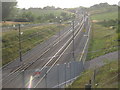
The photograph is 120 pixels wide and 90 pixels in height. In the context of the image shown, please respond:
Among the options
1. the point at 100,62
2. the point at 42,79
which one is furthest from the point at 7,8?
the point at 42,79

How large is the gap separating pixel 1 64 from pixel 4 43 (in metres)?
2.38

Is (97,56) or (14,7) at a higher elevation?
(14,7)

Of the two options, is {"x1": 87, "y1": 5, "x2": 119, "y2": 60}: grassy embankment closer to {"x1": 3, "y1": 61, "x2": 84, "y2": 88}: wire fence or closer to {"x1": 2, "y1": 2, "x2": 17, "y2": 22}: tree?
{"x1": 3, "y1": 61, "x2": 84, "y2": 88}: wire fence

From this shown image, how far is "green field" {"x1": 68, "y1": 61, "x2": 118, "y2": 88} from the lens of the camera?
437 centimetres

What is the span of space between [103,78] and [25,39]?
7.20 metres

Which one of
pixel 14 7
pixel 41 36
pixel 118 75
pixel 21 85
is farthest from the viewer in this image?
pixel 14 7

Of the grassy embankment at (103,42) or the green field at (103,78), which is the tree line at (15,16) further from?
the green field at (103,78)

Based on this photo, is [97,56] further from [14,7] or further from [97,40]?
[14,7]

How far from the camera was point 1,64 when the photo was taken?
797 cm

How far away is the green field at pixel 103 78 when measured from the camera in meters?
4.37

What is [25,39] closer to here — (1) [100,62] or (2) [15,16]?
(2) [15,16]

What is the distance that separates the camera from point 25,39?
11516 millimetres

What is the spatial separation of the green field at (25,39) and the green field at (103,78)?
420 centimetres

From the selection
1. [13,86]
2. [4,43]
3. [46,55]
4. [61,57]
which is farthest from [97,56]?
[13,86]
